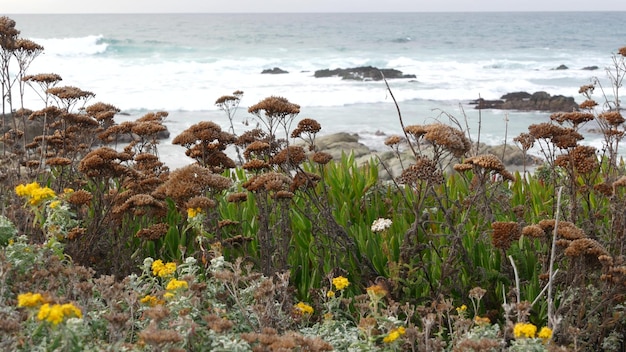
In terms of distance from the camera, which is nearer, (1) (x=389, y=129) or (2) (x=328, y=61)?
(1) (x=389, y=129)

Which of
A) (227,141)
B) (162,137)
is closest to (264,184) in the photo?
(227,141)

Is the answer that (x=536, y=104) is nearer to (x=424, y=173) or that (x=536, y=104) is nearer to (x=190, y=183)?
(x=424, y=173)

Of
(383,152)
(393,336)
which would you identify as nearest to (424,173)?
(393,336)

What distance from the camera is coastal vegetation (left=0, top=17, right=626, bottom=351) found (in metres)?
3.00

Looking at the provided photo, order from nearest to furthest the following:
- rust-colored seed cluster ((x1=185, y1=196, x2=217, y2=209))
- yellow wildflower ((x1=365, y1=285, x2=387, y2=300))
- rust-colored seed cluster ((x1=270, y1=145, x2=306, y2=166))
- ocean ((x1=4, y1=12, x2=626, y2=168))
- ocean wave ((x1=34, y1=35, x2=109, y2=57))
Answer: yellow wildflower ((x1=365, y1=285, x2=387, y2=300))
rust-colored seed cluster ((x1=185, y1=196, x2=217, y2=209))
rust-colored seed cluster ((x1=270, y1=145, x2=306, y2=166))
ocean ((x1=4, y1=12, x2=626, y2=168))
ocean wave ((x1=34, y1=35, x2=109, y2=57))

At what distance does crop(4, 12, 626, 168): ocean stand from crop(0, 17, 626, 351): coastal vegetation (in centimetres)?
354

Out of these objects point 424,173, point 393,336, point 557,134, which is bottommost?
point 393,336

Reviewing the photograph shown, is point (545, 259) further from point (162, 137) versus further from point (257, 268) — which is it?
point (162, 137)

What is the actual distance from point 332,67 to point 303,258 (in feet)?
135

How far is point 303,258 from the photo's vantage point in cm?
501

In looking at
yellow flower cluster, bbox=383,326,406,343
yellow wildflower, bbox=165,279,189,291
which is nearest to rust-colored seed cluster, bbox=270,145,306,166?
yellow wildflower, bbox=165,279,189,291

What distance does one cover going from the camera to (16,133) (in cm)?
681

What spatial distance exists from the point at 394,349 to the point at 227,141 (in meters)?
2.74

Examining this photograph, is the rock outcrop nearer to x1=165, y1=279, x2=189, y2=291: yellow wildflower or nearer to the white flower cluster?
the white flower cluster
